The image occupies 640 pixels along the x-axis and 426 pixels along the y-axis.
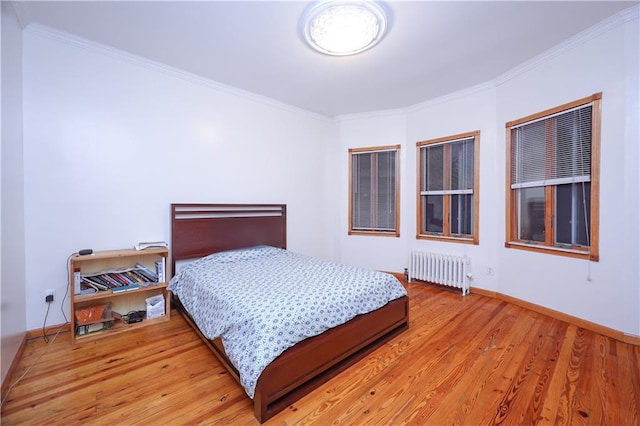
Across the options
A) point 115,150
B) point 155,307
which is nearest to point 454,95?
point 115,150

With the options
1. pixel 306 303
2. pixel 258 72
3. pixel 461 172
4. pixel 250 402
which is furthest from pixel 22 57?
pixel 461 172

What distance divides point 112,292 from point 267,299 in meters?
1.57

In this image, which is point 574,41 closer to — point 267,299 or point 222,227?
point 267,299

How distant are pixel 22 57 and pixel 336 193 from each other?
373 cm

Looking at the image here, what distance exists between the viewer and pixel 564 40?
97.7 inches

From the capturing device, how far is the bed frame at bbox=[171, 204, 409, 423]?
60.8 inches

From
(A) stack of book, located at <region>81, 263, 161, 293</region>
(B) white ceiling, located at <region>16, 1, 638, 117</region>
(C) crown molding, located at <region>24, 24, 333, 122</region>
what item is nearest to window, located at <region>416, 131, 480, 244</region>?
(B) white ceiling, located at <region>16, 1, 638, 117</region>

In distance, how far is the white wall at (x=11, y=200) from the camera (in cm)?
172

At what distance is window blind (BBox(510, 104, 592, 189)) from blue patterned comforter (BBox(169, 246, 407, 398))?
203 cm

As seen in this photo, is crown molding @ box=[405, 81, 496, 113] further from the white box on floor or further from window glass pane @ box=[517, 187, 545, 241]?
the white box on floor

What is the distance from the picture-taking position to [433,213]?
3910mm

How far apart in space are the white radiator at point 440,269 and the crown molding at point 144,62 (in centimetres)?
296

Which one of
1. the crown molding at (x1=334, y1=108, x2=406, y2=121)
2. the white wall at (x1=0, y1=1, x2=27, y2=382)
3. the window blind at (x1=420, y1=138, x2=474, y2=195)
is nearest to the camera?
the white wall at (x1=0, y1=1, x2=27, y2=382)

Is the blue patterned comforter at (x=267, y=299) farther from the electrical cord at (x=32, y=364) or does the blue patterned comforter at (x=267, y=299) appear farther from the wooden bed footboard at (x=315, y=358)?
the electrical cord at (x=32, y=364)
